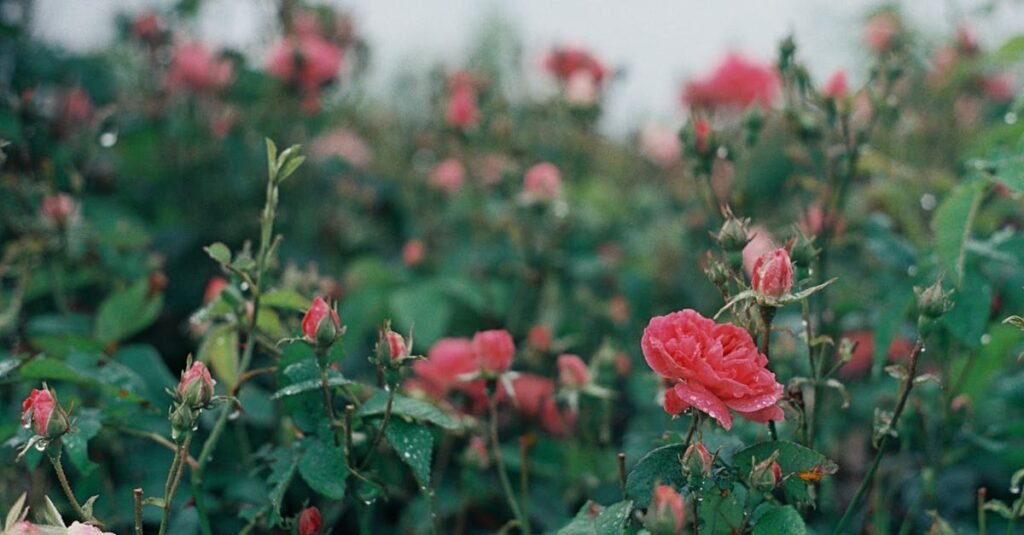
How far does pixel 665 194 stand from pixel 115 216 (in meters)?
1.44

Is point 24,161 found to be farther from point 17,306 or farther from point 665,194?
point 665,194

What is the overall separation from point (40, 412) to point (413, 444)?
0.34 m

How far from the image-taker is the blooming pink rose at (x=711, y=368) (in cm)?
76

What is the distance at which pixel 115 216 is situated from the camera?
1.88 meters

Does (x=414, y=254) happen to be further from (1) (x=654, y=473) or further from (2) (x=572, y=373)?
(1) (x=654, y=473)

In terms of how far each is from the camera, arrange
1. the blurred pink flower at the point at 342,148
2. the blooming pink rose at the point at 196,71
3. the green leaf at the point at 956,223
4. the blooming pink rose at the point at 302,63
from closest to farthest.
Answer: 1. the green leaf at the point at 956,223
2. the blooming pink rose at the point at 302,63
3. the blooming pink rose at the point at 196,71
4. the blurred pink flower at the point at 342,148

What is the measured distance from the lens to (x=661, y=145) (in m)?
2.48

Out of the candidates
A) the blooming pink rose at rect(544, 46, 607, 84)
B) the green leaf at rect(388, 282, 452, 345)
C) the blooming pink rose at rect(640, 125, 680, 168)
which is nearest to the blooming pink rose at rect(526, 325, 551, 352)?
the green leaf at rect(388, 282, 452, 345)

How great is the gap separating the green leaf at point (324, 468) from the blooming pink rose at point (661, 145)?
→ 168cm

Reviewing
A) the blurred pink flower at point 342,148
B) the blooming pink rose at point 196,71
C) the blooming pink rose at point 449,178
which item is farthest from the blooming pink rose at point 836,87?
the blooming pink rose at point 196,71

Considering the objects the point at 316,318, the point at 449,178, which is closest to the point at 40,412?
the point at 316,318

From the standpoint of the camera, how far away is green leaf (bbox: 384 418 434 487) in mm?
898

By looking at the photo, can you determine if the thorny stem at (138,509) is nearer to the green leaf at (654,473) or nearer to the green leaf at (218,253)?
the green leaf at (218,253)

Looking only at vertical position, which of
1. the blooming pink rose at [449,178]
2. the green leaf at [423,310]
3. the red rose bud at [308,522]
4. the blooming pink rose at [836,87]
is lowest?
the green leaf at [423,310]
